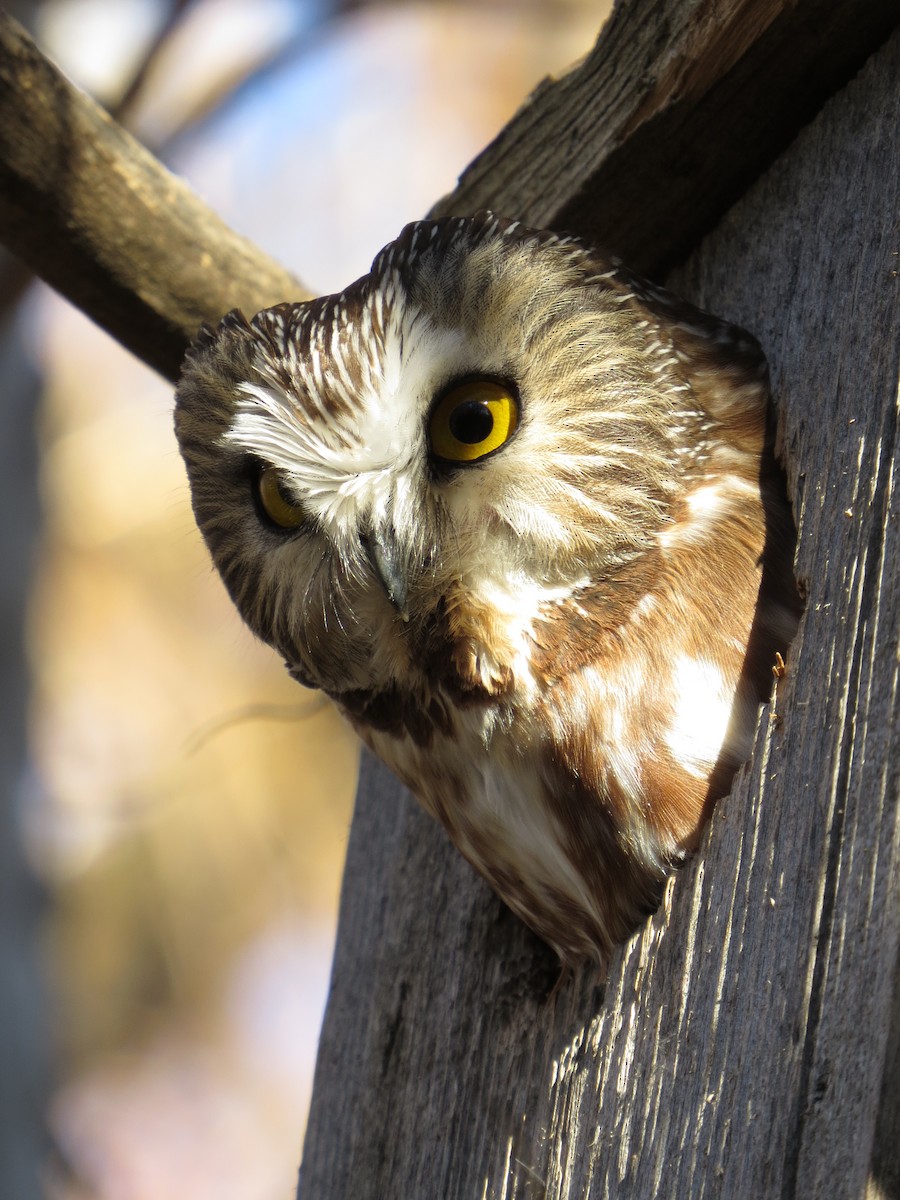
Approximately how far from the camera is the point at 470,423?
5.80ft

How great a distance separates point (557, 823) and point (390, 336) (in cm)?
68

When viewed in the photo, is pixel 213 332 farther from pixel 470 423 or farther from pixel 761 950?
pixel 761 950

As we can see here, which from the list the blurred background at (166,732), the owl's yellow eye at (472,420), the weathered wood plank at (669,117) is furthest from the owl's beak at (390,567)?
the blurred background at (166,732)

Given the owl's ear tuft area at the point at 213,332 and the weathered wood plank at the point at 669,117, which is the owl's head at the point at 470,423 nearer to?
the owl's ear tuft area at the point at 213,332

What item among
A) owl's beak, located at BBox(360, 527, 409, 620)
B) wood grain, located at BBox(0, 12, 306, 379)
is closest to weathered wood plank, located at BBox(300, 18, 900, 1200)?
owl's beak, located at BBox(360, 527, 409, 620)

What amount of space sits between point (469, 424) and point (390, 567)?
214 mm

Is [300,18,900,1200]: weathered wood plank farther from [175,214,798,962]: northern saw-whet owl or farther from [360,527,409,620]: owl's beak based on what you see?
[360,527,409,620]: owl's beak

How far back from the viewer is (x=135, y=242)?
2.14m

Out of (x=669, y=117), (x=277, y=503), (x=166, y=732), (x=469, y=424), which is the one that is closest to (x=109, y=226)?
(x=277, y=503)

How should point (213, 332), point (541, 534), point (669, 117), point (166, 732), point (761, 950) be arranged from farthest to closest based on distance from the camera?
point (166, 732)
point (213, 332)
point (669, 117)
point (541, 534)
point (761, 950)

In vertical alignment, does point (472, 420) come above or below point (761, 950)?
above

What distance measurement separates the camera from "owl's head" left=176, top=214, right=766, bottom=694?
175 cm

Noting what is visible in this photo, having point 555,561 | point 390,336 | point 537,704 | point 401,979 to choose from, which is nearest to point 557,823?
point 537,704

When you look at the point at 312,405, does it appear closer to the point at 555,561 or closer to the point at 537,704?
the point at 555,561
